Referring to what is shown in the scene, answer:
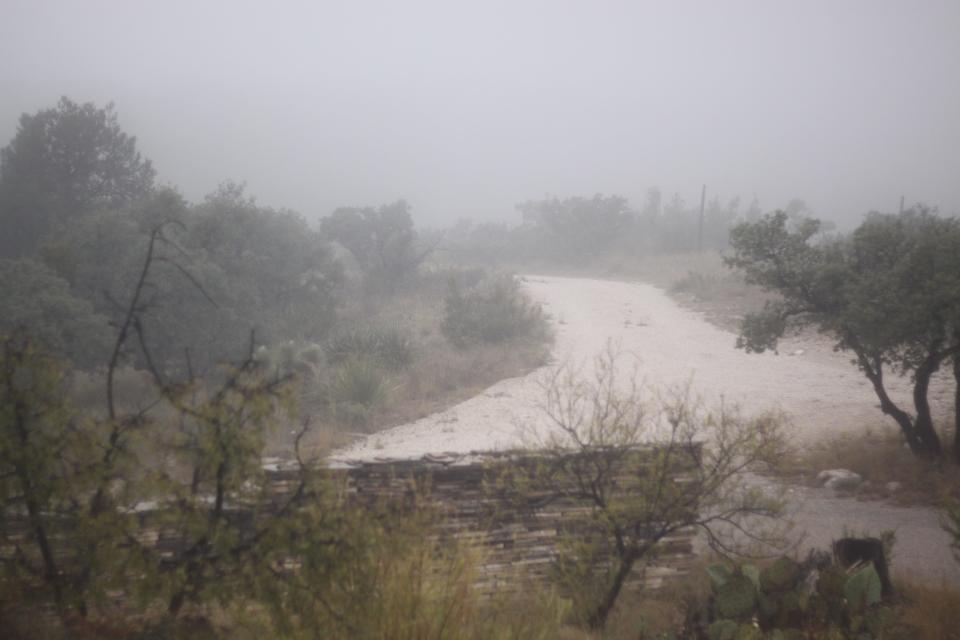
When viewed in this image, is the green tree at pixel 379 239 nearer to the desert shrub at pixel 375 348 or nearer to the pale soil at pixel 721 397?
the pale soil at pixel 721 397

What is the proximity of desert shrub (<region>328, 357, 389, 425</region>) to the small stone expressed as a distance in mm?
7907

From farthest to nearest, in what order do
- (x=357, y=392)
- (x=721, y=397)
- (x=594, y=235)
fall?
(x=594, y=235) → (x=357, y=392) → (x=721, y=397)

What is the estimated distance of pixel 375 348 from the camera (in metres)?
14.9

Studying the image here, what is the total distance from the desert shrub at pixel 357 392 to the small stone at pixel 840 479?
25.9 ft

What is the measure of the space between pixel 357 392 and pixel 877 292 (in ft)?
30.1

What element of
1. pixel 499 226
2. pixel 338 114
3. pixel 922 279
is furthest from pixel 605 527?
pixel 338 114

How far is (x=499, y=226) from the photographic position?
145 feet

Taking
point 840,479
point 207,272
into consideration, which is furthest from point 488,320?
point 840,479

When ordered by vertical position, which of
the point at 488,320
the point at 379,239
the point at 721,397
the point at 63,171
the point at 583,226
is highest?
the point at 63,171

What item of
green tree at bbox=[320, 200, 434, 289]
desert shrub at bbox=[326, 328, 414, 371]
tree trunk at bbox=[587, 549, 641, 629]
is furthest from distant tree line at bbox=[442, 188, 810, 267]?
tree trunk at bbox=[587, 549, 641, 629]

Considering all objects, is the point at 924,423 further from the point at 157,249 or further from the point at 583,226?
the point at 583,226

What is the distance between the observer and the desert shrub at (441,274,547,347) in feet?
55.1

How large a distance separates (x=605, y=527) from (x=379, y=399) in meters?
7.65

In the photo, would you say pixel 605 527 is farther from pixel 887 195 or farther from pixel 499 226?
pixel 887 195
